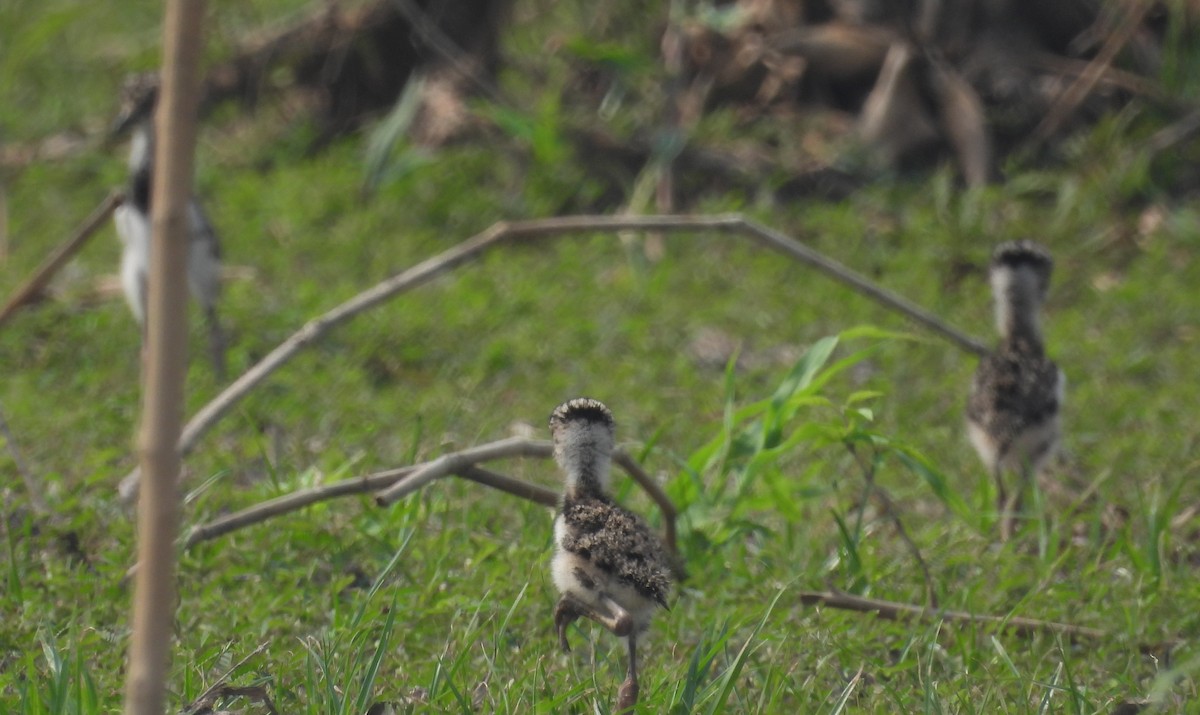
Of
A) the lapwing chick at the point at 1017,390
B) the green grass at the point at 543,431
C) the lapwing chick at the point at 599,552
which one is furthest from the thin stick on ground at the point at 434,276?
the lapwing chick at the point at 599,552

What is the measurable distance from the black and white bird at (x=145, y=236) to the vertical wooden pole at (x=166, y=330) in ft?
14.7

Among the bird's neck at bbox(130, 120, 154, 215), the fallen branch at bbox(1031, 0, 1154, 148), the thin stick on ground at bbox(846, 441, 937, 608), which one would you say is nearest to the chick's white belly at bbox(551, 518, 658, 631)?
the thin stick on ground at bbox(846, 441, 937, 608)

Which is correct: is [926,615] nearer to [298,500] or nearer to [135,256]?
[298,500]

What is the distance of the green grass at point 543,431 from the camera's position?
3.94m

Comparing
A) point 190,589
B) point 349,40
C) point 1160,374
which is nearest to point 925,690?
point 190,589

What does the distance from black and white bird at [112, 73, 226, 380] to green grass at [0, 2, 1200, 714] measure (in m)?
0.20

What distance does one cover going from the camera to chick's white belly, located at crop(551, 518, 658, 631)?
373 cm

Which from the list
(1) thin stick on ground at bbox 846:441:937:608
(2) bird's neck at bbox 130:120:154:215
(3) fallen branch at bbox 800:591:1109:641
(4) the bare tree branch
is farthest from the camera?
(2) bird's neck at bbox 130:120:154:215

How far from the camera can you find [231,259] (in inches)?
338

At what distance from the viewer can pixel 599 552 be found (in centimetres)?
375

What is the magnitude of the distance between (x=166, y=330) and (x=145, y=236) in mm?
5183

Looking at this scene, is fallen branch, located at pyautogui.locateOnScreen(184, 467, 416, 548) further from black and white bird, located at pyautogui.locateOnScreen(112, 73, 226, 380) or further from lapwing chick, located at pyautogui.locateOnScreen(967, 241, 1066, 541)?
black and white bird, located at pyautogui.locateOnScreen(112, 73, 226, 380)

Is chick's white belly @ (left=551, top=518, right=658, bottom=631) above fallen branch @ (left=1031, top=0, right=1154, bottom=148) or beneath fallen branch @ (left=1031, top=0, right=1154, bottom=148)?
above

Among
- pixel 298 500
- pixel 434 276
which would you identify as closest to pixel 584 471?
pixel 298 500
